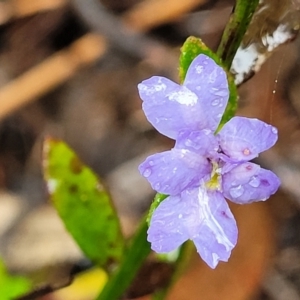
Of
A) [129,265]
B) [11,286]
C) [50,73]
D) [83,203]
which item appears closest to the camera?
[129,265]

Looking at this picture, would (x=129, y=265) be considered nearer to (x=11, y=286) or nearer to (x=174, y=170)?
(x=174, y=170)

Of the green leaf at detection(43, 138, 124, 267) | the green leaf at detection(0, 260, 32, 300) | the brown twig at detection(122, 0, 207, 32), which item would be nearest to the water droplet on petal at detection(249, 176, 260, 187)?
the green leaf at detection(43, 138, 124, 267)

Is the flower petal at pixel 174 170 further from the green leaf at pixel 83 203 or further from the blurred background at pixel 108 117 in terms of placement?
the blurred background at pixel 108 117

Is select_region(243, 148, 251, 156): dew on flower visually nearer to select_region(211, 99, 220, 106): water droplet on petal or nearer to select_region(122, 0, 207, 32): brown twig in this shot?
select_region(211, 99, 220, 106): water droplet on petal

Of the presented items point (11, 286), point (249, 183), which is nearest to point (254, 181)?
point (249, 183)

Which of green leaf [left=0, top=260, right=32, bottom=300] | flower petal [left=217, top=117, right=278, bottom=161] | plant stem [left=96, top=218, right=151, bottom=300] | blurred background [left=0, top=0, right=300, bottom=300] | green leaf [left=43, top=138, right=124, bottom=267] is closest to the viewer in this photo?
flower petal [left=217, top=117, right=278, bottom=161]

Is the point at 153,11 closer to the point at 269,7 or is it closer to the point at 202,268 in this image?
the point at 202,268

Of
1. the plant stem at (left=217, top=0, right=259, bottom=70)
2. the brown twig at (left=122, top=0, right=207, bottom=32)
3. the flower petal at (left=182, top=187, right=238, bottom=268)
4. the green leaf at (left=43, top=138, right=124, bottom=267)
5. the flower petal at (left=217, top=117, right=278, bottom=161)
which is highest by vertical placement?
the plant stem at (left=217, top=0, right=259, bottom=70)
